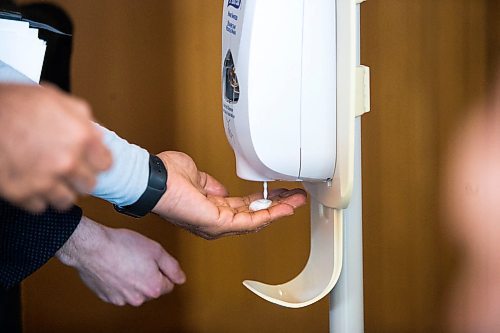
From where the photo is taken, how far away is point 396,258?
159 centimetres

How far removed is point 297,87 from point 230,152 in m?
0.81

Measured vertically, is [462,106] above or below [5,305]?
above

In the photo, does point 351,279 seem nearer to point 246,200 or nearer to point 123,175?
point 246,200

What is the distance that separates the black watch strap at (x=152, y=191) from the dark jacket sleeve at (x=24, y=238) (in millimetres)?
109

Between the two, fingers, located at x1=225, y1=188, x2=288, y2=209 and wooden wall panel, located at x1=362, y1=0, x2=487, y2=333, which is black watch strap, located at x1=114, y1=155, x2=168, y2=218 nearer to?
fingers, located at x1=225, y1=188, x2=288, y2=209

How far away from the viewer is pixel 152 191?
797mm

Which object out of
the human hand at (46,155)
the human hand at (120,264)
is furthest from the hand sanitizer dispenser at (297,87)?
the human hand at (46,155)

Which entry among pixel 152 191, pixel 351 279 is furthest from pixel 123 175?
pixel 351 279

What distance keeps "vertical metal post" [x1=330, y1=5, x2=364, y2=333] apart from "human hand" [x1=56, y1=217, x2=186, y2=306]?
0.66 feet

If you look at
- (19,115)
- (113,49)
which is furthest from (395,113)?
(19,115)

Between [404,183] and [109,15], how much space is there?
2.35ft

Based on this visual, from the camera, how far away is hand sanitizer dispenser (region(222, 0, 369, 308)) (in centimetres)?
77

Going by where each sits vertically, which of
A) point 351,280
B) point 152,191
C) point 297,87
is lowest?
point 351,280

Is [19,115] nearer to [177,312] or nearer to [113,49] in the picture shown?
[113,49]
